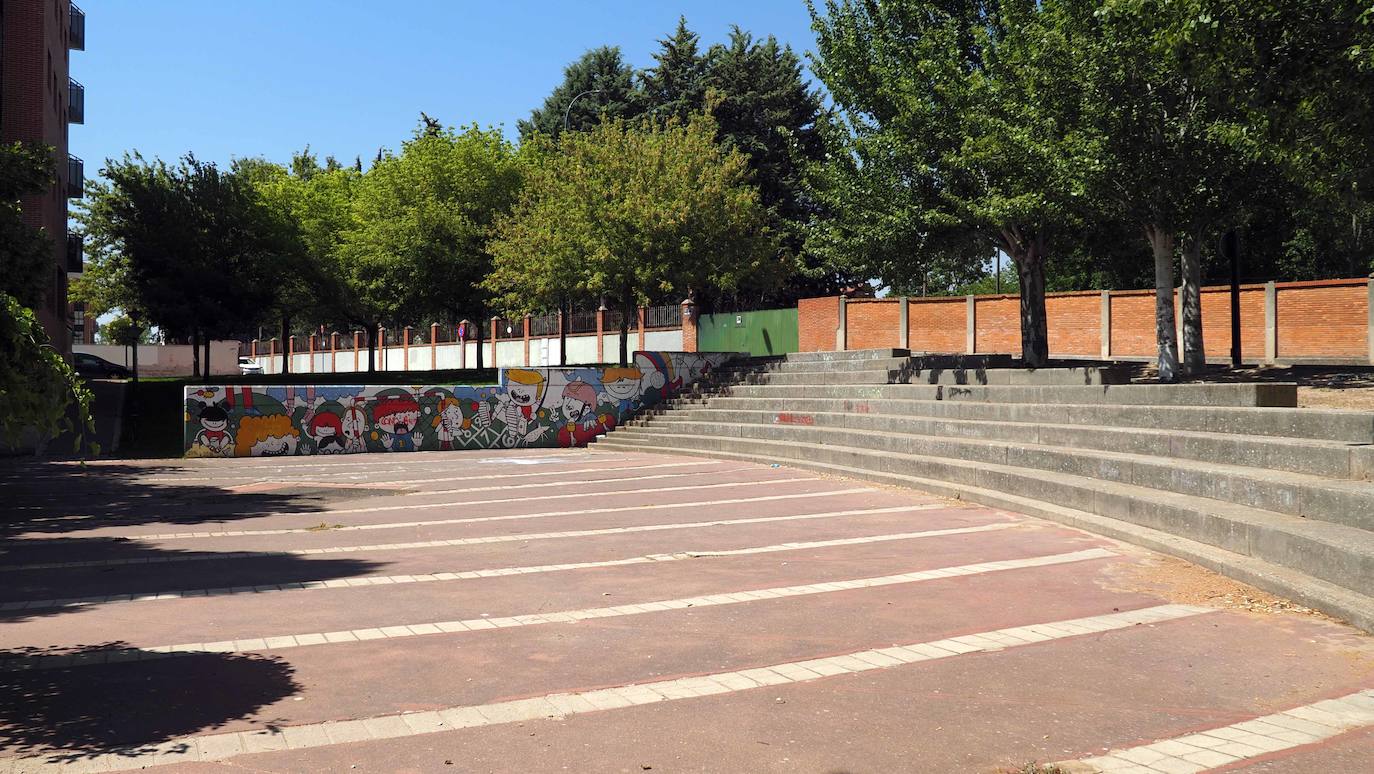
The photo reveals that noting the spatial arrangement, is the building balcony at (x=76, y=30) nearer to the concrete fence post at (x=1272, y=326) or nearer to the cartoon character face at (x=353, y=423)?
the cartoon character face at (x=353, y=423)

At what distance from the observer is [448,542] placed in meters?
10.7

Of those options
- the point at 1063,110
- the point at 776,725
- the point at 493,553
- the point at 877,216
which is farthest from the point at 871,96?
the point at 776,725

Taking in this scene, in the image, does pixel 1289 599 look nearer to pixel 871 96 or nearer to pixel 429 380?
pixel 871 96

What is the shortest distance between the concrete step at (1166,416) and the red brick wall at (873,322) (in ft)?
35.1

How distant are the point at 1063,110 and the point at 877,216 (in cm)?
460

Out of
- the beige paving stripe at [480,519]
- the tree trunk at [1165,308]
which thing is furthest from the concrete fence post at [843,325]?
the beige paving stripe at [480,519]

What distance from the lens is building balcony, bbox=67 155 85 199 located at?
3928 centimetres

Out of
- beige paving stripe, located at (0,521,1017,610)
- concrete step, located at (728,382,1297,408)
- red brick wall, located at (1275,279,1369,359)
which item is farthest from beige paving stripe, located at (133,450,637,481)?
red brick wall, located at (1275,279,1369,359)

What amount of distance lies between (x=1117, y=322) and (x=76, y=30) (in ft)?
135

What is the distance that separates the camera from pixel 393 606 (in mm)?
7457

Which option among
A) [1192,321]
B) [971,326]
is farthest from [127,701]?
[971,326]

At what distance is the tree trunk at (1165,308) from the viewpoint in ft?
59.4

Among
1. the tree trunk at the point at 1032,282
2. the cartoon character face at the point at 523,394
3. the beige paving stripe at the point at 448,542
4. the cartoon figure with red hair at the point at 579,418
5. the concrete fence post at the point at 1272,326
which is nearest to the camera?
the beige paving stripe at the point at 448,542

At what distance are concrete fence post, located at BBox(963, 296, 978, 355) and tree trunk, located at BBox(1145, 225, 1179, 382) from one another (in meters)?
11.0
